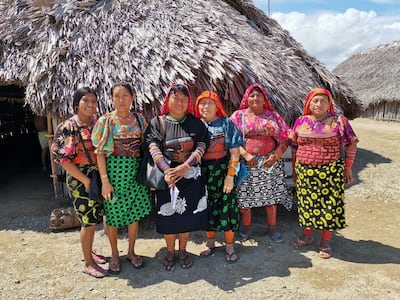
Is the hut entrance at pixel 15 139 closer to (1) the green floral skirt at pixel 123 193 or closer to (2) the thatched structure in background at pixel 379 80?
(1) the green floral skirt at pixel 123 193

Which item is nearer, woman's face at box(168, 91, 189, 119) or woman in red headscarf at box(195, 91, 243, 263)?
woman's face at box(168, 91, 189, 119)

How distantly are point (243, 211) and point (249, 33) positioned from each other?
10.1 feet

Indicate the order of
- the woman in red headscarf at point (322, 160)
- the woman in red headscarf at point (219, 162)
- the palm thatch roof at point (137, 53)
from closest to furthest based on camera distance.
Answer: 1. the woman in red headscarf at point (219, 162)
2. the woman in red headscarf at point (322, 160)
3. the palm thatch roof at point (137, 53)

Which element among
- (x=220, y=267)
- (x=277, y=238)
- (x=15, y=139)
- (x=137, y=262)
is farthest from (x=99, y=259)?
(x=15, y=139)

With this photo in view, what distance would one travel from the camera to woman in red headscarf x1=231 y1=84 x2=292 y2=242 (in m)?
3.11

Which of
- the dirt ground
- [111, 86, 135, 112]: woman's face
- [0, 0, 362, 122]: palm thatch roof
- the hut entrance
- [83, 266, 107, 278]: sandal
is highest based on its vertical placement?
[0, 0, 362, 122]: palm thatch roof

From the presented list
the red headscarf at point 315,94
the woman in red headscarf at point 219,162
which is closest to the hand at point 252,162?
the woman in red headscarf at point 219,162

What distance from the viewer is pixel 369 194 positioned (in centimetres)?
507

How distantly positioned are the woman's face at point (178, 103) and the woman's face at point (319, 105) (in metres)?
1.18

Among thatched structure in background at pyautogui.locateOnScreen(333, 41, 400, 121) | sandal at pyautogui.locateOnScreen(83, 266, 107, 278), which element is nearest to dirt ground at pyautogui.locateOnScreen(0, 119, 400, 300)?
sandal at pyautogui.locateOnScreen(83, 266, 107, 278)

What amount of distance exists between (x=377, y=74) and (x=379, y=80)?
0.57 m

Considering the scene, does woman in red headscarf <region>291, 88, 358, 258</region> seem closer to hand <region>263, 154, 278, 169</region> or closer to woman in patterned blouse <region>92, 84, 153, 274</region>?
hand <region>263, 154, 278, 169</region>

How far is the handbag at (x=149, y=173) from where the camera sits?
8.57ft

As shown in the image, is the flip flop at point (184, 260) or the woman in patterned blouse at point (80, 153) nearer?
the woman in patterned blouse at point (80, 153)
